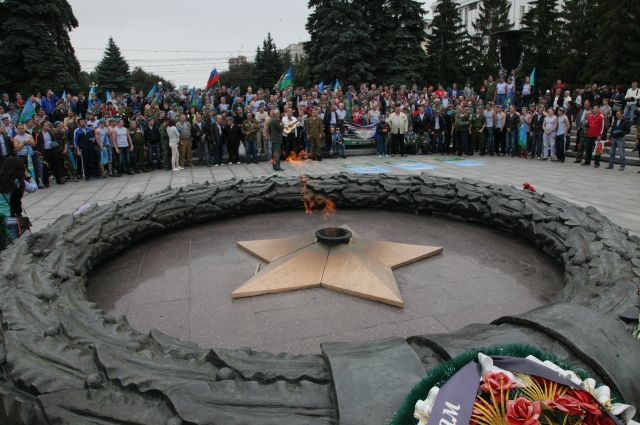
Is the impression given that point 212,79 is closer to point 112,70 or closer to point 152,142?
point 152,142

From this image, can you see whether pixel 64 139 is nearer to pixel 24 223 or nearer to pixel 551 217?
pixel 24 223

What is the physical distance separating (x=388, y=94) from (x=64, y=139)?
12.4 meters

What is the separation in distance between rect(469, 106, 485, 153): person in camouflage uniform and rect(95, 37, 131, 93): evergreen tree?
34497 mm

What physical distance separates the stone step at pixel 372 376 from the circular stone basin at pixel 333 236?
6.84 ft

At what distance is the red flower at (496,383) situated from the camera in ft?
4.64

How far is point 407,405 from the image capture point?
5.11 ft

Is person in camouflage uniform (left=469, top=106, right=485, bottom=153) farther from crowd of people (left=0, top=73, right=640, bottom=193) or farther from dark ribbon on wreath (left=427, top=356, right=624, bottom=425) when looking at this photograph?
dark ribbon on wreath (left=427, top=356, right=624, bottom=425)

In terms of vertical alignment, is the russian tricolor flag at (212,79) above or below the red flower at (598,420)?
above

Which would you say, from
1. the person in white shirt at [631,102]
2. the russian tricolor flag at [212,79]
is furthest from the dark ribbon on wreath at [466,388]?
the russian tricolor flag at [212,79]

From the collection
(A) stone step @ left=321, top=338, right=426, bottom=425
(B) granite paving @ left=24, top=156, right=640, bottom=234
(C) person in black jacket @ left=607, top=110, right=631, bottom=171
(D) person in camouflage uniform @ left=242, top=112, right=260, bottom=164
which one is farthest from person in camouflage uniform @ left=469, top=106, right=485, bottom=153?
(A) stone step @ left=321, top=338, right=426, bottom=425

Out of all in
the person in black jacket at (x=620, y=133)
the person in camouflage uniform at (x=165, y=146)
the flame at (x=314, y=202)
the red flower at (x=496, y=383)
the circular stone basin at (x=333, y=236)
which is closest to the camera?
the red flower at (x=496, y=383)

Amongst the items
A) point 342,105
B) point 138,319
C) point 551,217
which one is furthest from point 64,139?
point 551,217

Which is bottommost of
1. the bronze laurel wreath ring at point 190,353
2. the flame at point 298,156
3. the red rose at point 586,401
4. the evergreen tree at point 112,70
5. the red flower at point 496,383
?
the flame at point 298,156

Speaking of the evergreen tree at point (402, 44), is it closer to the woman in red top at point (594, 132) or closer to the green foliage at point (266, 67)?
the woman in red top at point (594, 132)
